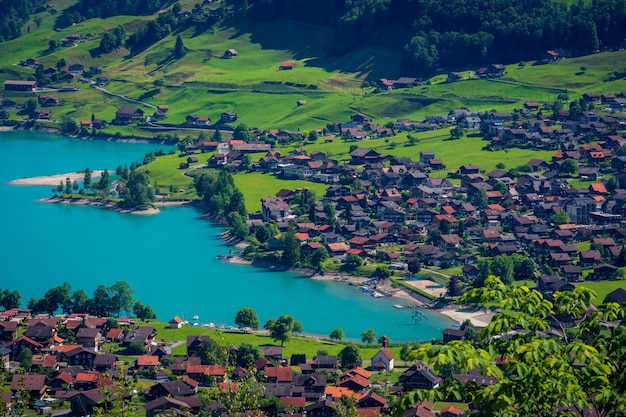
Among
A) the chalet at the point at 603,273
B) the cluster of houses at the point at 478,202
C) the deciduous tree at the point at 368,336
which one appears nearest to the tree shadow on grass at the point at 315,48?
the cluster of houses at the point at 478,202

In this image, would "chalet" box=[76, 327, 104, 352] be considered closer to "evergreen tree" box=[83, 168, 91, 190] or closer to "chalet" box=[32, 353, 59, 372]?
"chalet" box=[32, 353, 59, 372]

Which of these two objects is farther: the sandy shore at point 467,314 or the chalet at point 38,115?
the chalet at point 38,115

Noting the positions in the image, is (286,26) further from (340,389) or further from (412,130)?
(340,389)

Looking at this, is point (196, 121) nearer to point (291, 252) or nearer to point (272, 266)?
point (272, 266)

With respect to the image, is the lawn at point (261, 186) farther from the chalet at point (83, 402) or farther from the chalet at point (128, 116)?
the chalet at point (83, 402)

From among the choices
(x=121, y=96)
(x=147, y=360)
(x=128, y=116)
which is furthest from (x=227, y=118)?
(x=147, y=360)

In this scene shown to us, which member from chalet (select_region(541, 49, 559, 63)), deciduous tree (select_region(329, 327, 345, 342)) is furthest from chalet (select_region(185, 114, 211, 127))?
deciduous tree (select_region(329, 327, 345, 342))

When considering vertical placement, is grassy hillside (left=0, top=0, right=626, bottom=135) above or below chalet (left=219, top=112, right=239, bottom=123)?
above
